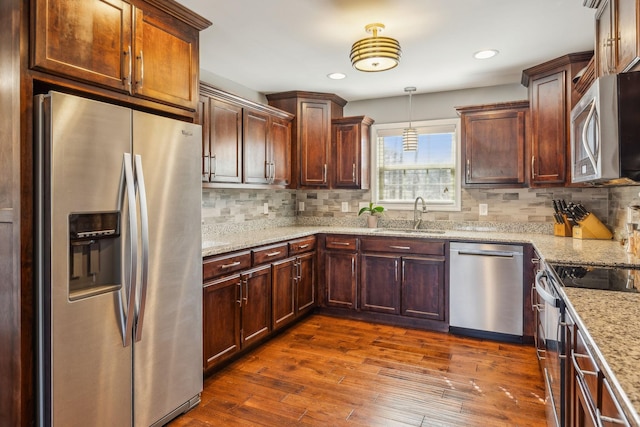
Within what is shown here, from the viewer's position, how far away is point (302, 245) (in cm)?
386

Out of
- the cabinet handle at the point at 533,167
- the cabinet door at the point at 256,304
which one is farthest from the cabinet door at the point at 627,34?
the cabinet door at the point at 256,304

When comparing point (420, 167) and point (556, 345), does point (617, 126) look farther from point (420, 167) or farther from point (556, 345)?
point (420, 167)

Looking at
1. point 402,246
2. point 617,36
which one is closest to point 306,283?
point 402,246

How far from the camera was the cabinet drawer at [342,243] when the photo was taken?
13.3ft

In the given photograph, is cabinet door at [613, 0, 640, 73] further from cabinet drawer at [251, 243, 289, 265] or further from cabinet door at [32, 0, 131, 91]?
cabinet drawer at [251, 243, 289, 265]

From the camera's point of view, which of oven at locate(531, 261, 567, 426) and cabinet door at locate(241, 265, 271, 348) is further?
cabinet door at locate(241, 265, 271, 348)

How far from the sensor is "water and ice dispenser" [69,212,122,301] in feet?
5.70

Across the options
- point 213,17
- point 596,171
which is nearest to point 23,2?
point 213,17

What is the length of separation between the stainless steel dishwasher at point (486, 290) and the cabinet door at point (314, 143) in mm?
1640

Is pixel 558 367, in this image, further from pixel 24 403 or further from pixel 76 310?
pixel 24 403

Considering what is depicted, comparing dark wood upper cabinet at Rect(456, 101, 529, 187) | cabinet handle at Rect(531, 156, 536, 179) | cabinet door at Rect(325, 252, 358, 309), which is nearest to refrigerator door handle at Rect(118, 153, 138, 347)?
cabinet door at Rect(325, 252, 358, 309)

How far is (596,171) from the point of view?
1765mm

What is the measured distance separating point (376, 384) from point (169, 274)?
4.98 ft

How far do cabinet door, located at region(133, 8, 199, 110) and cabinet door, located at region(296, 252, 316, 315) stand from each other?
6.39 feet
